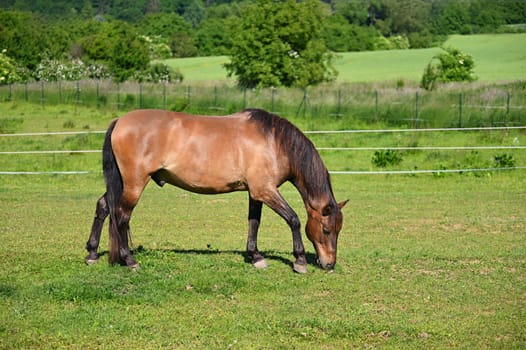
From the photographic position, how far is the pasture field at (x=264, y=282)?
23.0ft

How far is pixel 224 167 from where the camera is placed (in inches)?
367

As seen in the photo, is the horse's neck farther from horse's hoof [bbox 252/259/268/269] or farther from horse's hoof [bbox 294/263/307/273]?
horse's hoof [bbox 252/259/268/269]

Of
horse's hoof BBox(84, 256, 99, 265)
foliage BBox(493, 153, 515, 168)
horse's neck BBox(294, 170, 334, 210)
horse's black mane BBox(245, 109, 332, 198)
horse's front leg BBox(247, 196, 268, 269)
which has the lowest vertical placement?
foliage BBox(493, 153, 515, 168)

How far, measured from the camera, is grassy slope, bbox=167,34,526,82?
54406mm

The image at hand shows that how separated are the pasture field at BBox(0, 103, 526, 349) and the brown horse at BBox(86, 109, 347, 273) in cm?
46

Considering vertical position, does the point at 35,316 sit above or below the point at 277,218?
above

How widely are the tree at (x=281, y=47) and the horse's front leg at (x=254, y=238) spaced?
40.1 meters

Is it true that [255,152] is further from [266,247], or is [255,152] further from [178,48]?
[178,48]

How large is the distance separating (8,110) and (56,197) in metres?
24.3

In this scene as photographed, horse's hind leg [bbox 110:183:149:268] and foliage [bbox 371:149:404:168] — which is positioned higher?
horse's hind leg [bbox 110:183:149:268]

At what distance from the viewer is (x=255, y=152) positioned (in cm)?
929

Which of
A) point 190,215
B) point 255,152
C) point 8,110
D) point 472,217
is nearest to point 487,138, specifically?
point 472,217

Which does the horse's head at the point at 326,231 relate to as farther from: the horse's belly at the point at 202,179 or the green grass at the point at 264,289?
the horse's belly at the point at 202,179


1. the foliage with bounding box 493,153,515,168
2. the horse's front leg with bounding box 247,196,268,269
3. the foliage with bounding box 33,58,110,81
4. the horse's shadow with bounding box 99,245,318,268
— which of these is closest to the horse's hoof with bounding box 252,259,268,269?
the horse's front leg with bounding box 247,196,268,269
